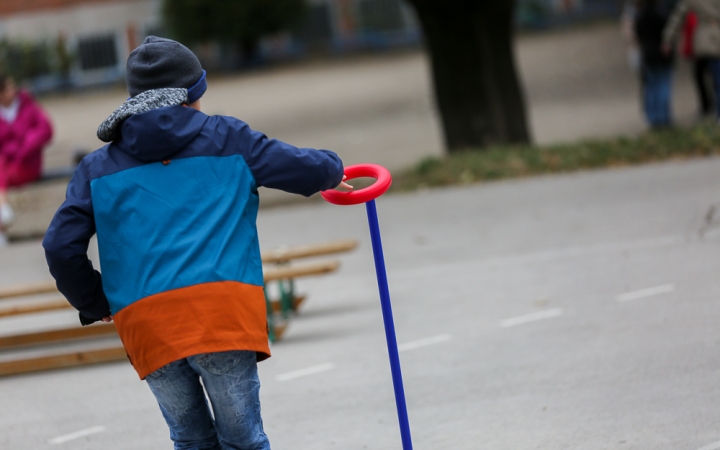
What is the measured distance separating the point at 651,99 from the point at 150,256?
11690 mm

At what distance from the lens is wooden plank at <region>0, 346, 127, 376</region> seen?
6328mm

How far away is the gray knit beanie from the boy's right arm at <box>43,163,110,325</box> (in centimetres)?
35

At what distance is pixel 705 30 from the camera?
12469 millimetres

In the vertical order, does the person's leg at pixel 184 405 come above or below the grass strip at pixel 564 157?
above

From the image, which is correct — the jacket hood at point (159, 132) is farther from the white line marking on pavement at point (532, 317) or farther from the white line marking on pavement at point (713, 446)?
the white line marking on pavement at point (532, 317)

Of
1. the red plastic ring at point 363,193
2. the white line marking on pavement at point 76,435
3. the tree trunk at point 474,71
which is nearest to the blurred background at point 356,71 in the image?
the tree trunk at point 474,71

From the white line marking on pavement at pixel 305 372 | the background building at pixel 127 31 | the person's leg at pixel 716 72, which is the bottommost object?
the background building at pixel 127 31

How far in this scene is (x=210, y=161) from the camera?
3193mm

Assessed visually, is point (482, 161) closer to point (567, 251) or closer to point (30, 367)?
point (567, 251)

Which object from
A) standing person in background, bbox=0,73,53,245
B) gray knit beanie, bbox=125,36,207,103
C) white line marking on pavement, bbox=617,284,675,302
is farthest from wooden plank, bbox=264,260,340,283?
standing person in background, bbox=0,73,53,245

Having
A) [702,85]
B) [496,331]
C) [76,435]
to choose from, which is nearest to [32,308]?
[76,435]

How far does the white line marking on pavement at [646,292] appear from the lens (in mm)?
6691

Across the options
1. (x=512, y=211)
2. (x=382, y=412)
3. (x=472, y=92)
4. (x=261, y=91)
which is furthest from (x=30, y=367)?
(x=261, y=91)

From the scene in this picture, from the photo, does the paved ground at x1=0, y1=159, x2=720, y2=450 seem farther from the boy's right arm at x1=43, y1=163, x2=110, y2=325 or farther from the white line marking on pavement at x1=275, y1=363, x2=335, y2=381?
the boy's right arm at x1=43, y1=163, x2=110, y2=325
